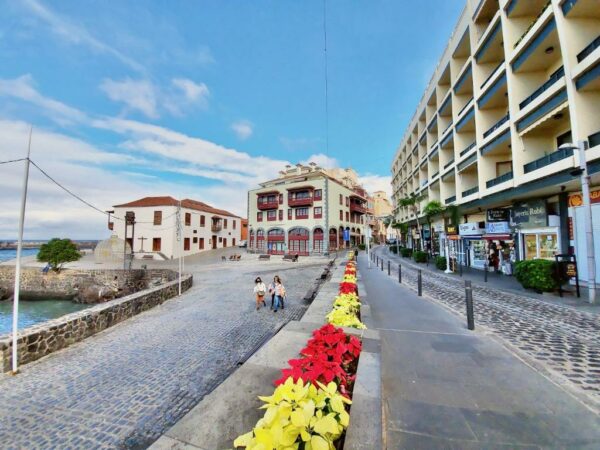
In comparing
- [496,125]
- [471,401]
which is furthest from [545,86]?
[471,401]

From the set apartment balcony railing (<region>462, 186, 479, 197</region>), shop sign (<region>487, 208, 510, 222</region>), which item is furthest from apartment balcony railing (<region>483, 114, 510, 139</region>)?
shop sign (<region>487, 208, 510, 222</region>)

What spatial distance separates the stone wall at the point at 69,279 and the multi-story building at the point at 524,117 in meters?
26.8

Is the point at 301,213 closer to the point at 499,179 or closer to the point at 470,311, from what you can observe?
the point at 499,179

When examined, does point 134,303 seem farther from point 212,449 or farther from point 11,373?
point 212,449

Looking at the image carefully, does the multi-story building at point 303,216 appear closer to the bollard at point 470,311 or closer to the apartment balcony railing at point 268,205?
the apartment balcony railing at point 268,205

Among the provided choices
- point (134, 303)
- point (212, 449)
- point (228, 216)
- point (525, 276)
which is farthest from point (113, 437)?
point (228, 216)

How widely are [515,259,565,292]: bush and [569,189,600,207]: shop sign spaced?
3479 mm

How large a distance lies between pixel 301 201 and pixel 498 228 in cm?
2847

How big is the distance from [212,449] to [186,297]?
13910mm

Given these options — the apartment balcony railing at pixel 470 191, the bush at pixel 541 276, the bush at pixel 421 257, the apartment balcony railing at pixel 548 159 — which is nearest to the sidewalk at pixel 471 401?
the bush at pixel 541 276

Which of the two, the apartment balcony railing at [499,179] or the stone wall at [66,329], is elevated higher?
the apartment balcony railing at [499,179]

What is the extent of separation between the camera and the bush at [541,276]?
1017 cm

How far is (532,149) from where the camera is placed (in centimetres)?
1329

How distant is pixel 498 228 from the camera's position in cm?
1571
